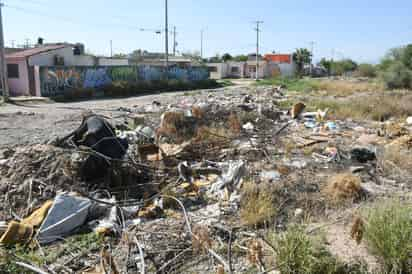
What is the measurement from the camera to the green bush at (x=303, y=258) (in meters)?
3.11

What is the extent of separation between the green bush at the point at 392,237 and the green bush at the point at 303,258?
23 centimetres

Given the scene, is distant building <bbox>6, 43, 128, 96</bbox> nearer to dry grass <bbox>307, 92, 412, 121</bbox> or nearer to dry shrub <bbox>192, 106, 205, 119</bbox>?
dry shrub <bbox>192, 106, 205, 119</bbox>

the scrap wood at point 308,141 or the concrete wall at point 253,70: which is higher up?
the concrete wall at point 253,70


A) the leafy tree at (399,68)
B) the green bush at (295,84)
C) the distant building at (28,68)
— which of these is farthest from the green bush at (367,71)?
the distant building at (28,68)

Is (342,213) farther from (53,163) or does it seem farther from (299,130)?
(299,130)

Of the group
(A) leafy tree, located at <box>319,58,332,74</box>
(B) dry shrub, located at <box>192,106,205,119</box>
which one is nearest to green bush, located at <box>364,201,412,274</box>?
(B) dry shrub, located at <box>192,106,205,119</box>

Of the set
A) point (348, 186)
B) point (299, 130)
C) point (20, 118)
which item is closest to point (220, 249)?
point (348, 186)

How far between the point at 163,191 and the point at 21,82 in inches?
795

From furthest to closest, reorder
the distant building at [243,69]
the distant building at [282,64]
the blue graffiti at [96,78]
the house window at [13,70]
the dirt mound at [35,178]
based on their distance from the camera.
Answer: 1. the distant building at [282,64]
2. the distant building at [243,69]
3. the blue graffiti at [96,78]
4. the house window at [13,70]
5. the dirt mound at [35,178]

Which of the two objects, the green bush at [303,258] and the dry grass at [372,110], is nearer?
the green bush at [303,258]

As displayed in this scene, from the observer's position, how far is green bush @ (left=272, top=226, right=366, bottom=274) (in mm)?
3107

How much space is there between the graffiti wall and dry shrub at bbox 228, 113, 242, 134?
14884 mm

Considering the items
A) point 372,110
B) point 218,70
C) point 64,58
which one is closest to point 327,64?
point 218,70

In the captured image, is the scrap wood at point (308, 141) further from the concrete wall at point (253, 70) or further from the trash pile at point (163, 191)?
the concrete wall at point (253, 70)
